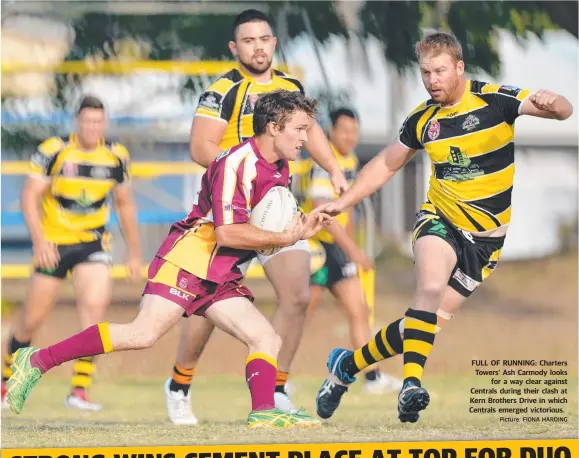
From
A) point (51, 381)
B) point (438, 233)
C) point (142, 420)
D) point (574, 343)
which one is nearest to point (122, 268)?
point (51, 381)

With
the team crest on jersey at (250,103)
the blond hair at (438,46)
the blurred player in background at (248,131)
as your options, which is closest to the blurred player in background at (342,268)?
the blurred player in background at (248,131)

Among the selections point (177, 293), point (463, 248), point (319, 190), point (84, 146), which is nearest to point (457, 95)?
point (463, 248)

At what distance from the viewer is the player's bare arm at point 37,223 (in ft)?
28.1

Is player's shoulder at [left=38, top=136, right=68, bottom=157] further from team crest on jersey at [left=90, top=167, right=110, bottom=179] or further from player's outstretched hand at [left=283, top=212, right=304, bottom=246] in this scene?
player's outstretched hand at [left=283, top=212, right=304, bottom=246]

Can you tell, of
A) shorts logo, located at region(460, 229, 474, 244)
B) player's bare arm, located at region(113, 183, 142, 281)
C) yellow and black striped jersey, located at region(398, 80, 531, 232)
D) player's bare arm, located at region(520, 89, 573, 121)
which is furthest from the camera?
player's bare arm, located at region(113, 183, 142, 281)

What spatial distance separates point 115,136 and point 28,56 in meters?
1.41

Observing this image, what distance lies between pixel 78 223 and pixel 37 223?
40 cm

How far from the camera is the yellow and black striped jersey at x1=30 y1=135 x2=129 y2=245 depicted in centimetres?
888

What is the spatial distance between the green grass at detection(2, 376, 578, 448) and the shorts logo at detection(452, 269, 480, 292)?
0.76 metres

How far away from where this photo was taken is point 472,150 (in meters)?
6.64

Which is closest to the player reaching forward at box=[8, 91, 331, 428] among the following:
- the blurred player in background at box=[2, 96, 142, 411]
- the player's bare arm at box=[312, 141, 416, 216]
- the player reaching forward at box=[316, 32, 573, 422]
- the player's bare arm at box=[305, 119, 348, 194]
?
the player reaching forward at box=[316, 32, 573, 422]

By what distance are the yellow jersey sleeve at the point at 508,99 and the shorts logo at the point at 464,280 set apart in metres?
0.84

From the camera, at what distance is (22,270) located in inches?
580

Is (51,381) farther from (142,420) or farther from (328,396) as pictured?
(328,396)
